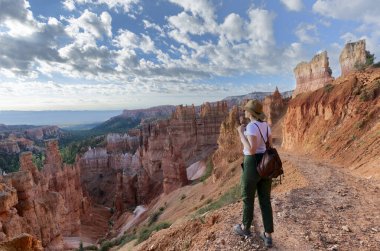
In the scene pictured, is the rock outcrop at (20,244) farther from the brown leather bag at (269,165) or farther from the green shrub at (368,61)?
the green shrub at (368,61)

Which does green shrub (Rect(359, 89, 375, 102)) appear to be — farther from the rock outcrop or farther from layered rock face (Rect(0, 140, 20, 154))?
layered rock face (Rect(0, 140, 20, 154))

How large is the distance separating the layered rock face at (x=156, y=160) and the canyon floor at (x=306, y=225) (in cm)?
2902

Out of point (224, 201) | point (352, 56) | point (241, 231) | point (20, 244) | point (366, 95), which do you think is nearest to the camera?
point (241, 231)

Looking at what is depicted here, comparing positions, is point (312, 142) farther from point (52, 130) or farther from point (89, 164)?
point (52, 130)

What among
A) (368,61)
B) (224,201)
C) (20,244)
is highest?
(368,61)

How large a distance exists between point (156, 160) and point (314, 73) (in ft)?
90.8

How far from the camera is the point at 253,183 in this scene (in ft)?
16.2

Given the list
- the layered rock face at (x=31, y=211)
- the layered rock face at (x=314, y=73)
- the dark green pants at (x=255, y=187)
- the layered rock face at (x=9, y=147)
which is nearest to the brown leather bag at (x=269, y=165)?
the dark green pants at (x=255, y=187)

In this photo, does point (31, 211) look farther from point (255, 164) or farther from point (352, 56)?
point (352, 56)

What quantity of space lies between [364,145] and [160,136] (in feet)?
147

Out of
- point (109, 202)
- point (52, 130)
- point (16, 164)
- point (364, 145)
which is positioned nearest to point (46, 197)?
point (364, 145)

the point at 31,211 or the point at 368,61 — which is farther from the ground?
the point at 368,61

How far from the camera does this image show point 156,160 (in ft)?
176

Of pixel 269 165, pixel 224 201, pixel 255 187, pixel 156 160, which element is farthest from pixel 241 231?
pixel 156 160
